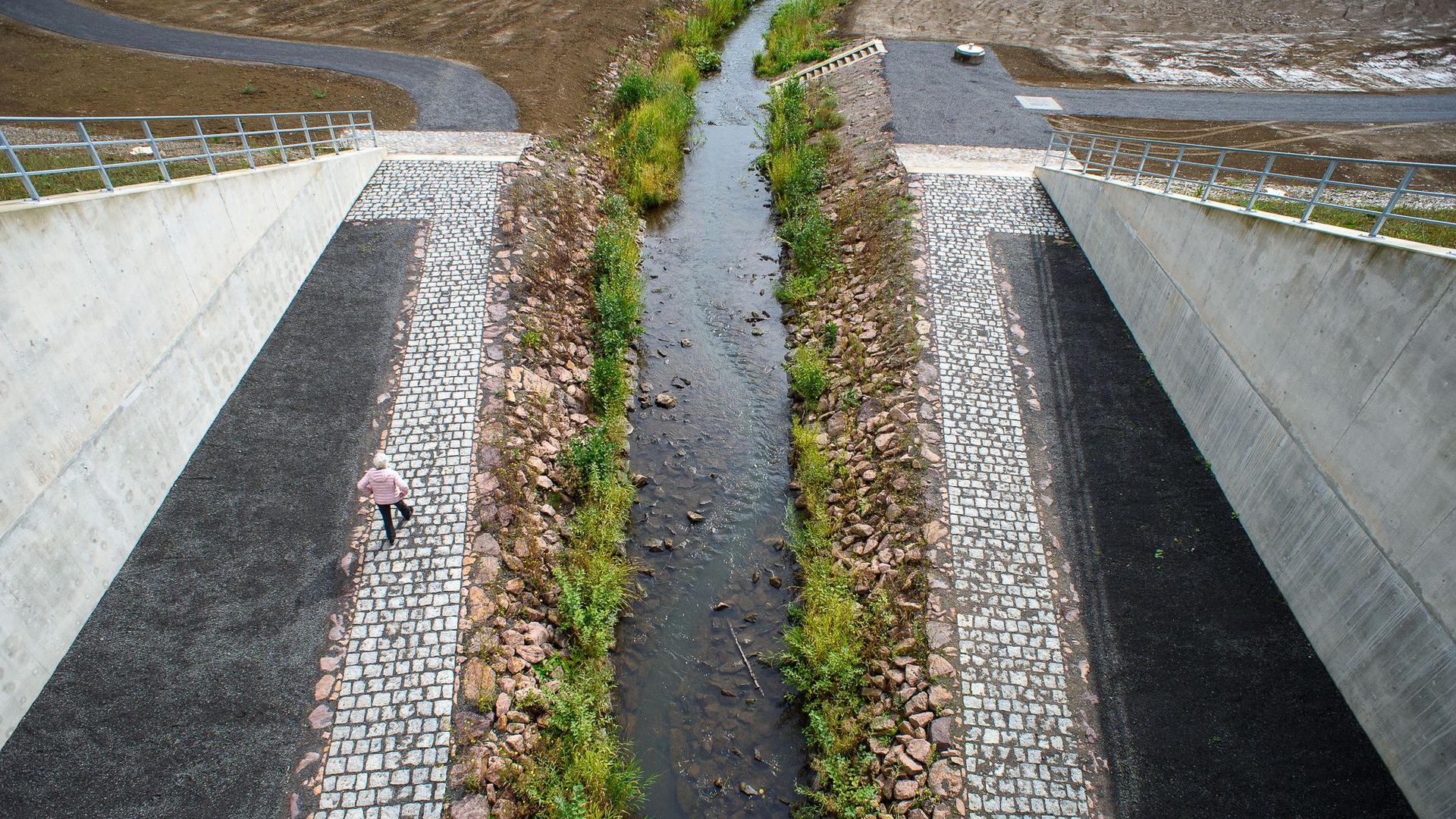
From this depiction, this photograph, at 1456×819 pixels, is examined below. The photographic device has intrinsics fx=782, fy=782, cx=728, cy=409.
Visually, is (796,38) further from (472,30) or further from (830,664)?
(830,664)


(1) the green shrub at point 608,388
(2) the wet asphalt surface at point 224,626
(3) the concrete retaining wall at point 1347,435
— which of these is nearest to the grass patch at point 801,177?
(1) the green shrub at point 608,388

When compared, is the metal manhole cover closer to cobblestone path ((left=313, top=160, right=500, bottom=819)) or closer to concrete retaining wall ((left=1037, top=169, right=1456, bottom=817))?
concrete retaining wall ((left=1037, top=169, right=1456, bottom=817))

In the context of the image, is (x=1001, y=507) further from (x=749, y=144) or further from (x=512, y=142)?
(x=749, y=144)

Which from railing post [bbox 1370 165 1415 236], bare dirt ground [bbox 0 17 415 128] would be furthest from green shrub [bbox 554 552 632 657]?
bare dirt ground [bbox 0 17 415 128]

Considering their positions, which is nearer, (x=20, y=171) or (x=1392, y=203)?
(x=20, y=171)

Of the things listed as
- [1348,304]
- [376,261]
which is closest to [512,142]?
[376,261]

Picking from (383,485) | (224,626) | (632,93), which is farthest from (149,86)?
(224,626)
